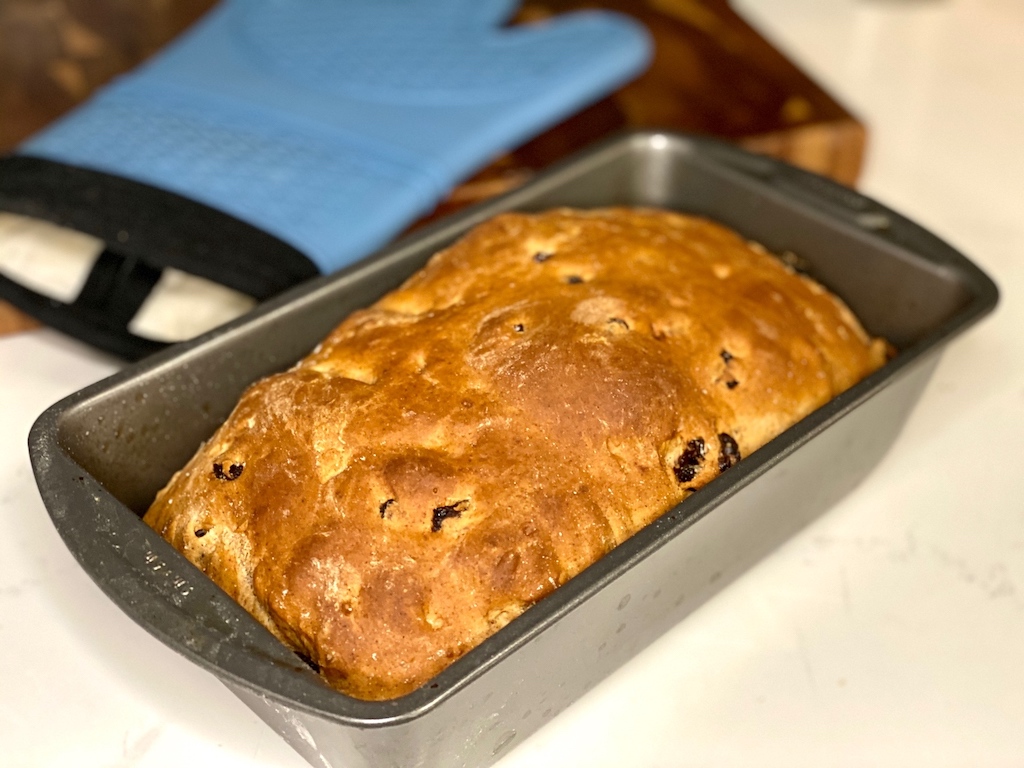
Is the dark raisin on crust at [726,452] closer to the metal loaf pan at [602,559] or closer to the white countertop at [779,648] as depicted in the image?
the metal loaf pan at [602,559]

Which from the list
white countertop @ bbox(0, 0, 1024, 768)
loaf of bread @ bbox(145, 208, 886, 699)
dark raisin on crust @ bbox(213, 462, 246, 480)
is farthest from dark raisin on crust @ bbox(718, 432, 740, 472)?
dark raisin on crust @ bbox(213, 462, 246, 480)

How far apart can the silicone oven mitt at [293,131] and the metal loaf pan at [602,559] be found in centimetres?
19

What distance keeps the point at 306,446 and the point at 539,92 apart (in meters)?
0.81

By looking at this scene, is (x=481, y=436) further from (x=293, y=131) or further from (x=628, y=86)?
(x=628, y=86)

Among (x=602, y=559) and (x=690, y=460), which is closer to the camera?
(x=602, y=559)

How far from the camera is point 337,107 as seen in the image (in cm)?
142

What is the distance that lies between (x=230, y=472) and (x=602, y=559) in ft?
1.13

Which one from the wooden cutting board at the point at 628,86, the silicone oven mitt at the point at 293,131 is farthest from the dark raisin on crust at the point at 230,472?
the wooden cutting board at the point at 628,86

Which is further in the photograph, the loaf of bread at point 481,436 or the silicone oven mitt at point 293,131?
the silicone oven mitt at point 293,131

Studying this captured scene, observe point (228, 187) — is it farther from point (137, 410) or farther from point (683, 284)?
point (683, 284)

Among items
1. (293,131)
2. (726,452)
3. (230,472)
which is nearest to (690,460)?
(726,452)

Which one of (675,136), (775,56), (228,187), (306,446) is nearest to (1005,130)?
(775,56)

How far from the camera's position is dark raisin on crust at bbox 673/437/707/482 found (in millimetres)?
854

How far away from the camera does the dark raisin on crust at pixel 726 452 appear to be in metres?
0.87
